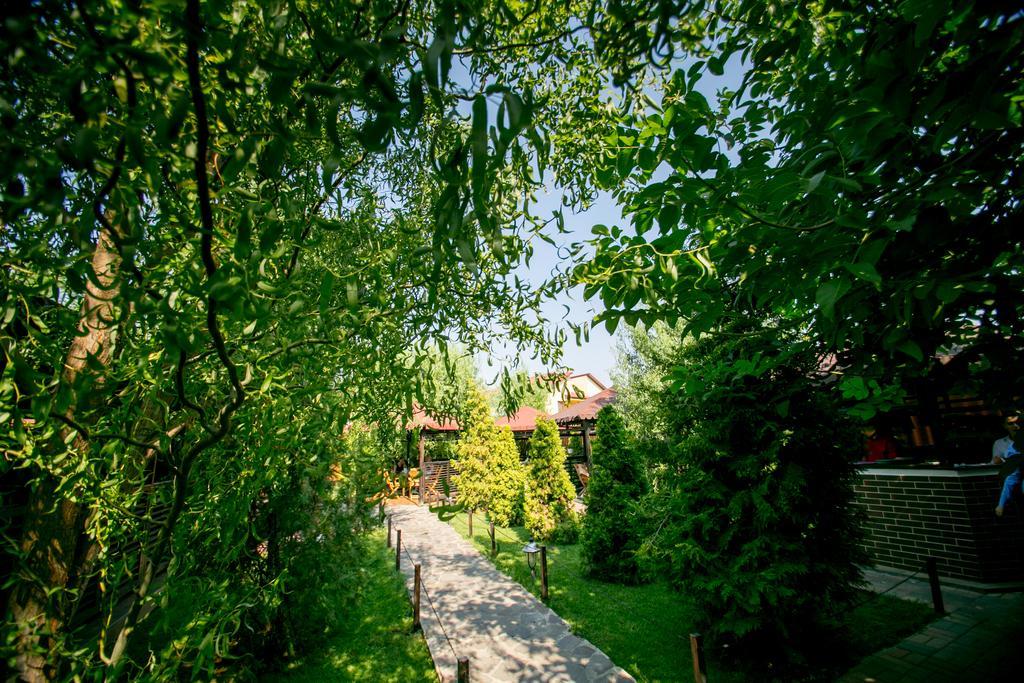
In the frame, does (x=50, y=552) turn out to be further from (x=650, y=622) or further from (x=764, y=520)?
(x=650, y=622)

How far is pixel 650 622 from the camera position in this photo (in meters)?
6.45

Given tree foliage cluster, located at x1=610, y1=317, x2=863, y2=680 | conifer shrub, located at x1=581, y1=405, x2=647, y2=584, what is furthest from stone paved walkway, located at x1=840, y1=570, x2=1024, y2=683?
conifer shrub, located at x1=581, y1=405, x2=647, y2=584

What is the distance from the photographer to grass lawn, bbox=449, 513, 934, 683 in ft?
16.9

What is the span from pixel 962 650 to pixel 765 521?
2.91m

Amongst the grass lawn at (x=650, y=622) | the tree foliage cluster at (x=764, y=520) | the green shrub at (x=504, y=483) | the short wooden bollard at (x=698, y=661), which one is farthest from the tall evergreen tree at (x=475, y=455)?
the short wooden bollard at (x=698, y=661)

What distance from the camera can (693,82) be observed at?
6.55 ft

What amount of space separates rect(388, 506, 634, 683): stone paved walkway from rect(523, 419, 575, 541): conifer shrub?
2.10 meters

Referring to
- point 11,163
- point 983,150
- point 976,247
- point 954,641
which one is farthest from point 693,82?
point 954,641

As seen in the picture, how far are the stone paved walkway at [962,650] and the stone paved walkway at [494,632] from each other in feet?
9.45

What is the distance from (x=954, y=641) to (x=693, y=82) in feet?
24.3

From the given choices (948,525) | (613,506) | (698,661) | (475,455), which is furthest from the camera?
(475,455)

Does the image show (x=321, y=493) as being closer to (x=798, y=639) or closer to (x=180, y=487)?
(x=180, y=487)

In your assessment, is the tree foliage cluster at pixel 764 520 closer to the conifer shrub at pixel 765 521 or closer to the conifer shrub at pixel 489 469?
the conifer shrub at pixel 765 521

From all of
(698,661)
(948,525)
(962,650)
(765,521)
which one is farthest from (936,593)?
(698,661)
